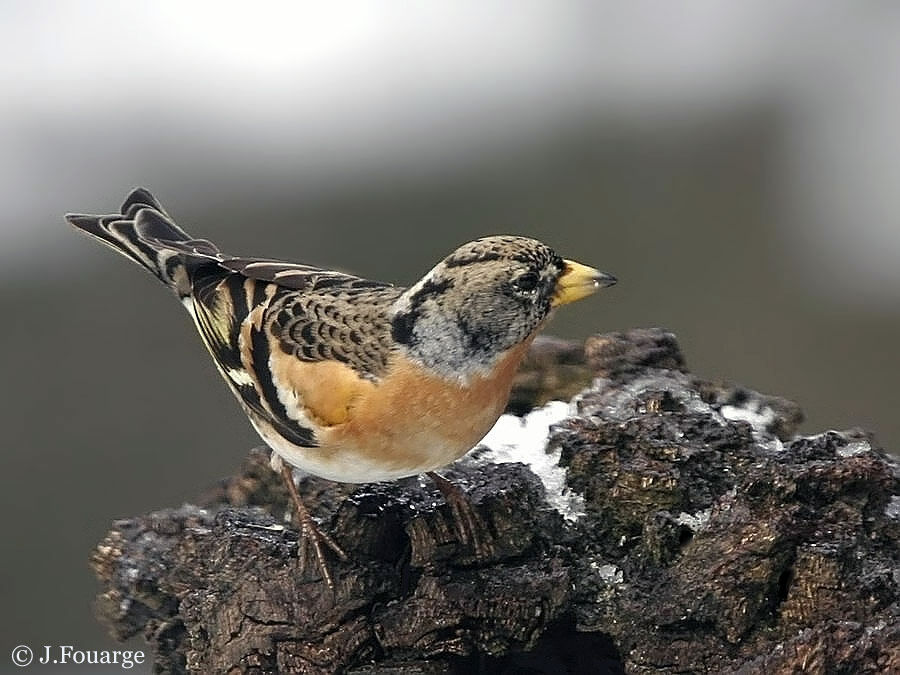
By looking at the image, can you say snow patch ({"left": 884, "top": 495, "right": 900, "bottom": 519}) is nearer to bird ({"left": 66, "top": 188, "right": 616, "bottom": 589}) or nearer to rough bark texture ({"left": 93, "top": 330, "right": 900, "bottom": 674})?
rough bark texture ({"left": 93, "top": 330, "right": 900, "bottom": 674})

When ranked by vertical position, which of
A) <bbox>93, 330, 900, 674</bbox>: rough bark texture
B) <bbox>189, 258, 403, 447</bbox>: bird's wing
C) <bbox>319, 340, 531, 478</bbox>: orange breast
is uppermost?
<bbox>189, 258, 403, 447</bbox>: bird's wing

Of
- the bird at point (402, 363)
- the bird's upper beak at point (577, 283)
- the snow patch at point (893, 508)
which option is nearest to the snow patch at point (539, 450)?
the bird at point (402, 363)

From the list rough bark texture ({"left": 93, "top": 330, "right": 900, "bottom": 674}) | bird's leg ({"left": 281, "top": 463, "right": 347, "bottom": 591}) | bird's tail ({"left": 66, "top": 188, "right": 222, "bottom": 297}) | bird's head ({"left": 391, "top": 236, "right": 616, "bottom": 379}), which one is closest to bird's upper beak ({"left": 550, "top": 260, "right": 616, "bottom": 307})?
bird's head ({"left": 391, "top": 236, "right": 616, "bottom": 379})

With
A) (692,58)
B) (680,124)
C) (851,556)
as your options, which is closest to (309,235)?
(680,124)

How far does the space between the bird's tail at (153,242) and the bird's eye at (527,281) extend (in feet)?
2.78

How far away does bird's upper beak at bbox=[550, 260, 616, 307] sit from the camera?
7.36ft

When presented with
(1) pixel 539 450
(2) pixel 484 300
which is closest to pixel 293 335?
(2) pixel 484 300

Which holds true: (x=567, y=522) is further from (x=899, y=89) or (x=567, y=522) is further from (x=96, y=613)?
(x=899, y=89)

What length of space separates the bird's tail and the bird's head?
671mm

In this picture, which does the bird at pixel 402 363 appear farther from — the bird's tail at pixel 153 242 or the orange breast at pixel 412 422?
the bird's tail at pixel 153 242

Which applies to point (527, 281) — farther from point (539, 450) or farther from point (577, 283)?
point (539, 450)

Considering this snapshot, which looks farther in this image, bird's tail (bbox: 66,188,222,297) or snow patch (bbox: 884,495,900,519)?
bird's tail (bbox: 66,188,222,297)

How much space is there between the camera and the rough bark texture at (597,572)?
1.97 m

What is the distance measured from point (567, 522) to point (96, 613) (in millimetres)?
1042
